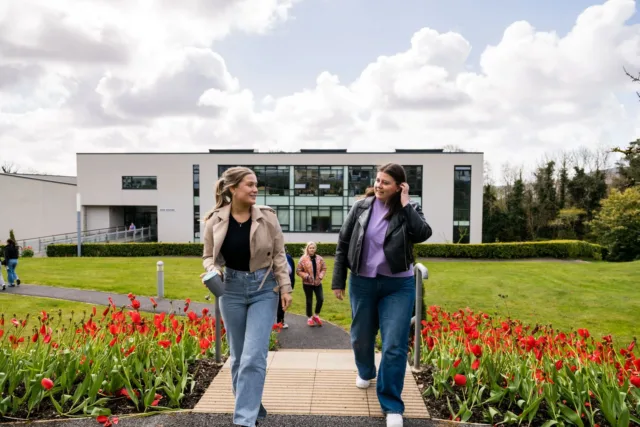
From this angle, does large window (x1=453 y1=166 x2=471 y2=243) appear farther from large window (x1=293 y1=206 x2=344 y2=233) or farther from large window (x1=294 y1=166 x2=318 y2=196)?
large window (x1=294 y1=166 x2=318 y2=196)

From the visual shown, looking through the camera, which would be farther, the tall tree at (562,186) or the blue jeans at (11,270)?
the tall tree at (562,186)

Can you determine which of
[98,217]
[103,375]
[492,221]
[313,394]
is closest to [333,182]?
[492,221]

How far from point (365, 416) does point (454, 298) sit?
354 inches

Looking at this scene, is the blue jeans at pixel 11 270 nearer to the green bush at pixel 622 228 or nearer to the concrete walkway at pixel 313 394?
the concrete walkway at pixel 313 394

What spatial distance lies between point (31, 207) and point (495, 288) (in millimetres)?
33993

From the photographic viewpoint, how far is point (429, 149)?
109 feet

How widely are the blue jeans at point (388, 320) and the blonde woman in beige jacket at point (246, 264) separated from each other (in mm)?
646

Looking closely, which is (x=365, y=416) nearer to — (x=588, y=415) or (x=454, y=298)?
(x=588, y=415)

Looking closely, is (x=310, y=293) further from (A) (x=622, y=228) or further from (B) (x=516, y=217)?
(B) (x=516, y=217)

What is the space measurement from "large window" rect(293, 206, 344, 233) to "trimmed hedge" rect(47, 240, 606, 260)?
607 centimetres

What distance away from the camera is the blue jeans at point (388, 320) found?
3271 mm

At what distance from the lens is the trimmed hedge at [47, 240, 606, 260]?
25812 millimetres

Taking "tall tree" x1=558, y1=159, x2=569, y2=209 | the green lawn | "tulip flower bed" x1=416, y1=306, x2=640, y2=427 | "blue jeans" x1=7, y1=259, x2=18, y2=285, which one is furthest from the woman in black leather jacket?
"tall tree" x1=558, y1=159, x2=569, y2=209

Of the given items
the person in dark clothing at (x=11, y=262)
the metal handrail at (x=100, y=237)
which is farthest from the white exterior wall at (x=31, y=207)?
the person in dark clothing at (x=11, y=262)
